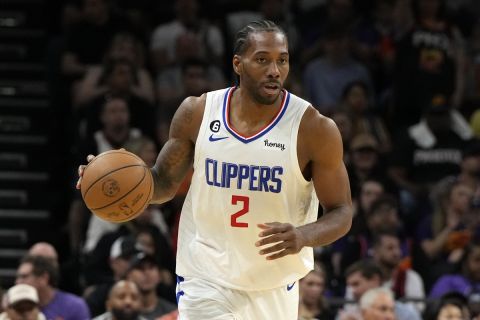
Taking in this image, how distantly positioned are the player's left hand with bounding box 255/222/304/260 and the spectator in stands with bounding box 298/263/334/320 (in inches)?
170

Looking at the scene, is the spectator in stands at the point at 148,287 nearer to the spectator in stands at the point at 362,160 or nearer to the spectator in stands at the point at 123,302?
the spectator in stands at the point at 123,302

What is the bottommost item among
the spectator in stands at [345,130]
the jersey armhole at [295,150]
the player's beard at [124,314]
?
the player's beard at [124,314]

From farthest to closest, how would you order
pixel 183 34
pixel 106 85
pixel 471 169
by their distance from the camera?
pixel 183 34, pixel 106 85, pixel 471 169

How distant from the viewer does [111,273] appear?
10664 millimetres

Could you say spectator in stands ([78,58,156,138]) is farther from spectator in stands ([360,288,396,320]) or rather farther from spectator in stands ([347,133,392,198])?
spectator in stands ([360,288,396,320])

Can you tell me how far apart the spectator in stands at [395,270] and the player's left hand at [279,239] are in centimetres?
526

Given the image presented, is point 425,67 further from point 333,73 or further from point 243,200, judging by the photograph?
point 243,200

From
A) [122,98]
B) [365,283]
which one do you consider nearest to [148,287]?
[365,283]

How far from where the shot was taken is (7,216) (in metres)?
12.4

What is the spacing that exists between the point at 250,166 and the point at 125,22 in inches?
301

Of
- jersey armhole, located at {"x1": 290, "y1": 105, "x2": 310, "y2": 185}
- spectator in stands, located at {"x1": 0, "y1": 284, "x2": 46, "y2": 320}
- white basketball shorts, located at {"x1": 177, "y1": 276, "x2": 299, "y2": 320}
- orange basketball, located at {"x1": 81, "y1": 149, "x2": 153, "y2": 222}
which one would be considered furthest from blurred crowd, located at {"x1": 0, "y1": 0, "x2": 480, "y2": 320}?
jersey armhole, located at {"x1": 290, "y1": 105, "x2": 310, "y2": 185}

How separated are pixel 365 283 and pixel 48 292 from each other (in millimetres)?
2705

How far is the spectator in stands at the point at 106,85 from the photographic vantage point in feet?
41.0

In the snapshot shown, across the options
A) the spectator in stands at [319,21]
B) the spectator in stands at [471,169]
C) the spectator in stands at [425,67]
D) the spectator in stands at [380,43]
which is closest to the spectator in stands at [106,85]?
the spectator in stands at [319,21]
